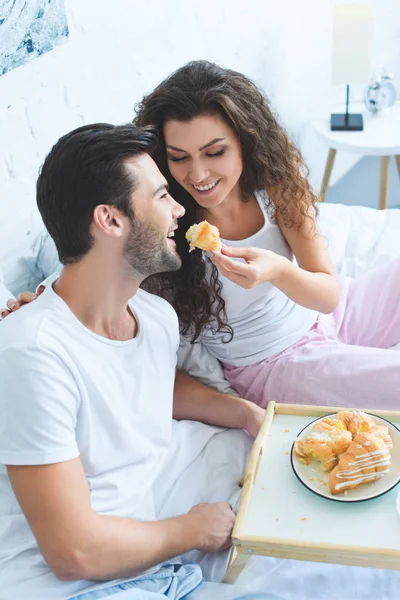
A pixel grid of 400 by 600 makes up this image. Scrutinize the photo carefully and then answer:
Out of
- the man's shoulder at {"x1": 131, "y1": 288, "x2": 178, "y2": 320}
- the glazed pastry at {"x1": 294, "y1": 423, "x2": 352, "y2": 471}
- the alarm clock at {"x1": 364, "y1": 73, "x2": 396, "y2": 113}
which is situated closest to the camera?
the glazed pastry at {"x1": 294, "y1": 423, "x2": 352, "y2": 471}

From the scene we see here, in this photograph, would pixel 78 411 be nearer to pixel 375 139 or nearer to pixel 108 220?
pixel 108 220

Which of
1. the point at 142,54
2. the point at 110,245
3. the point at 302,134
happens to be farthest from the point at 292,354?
the point at 302,134

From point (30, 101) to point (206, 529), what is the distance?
1.22 meters

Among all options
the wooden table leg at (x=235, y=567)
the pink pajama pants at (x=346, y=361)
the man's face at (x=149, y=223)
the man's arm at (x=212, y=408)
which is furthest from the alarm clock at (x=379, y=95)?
the wooden table leg at (x=235, y=567)

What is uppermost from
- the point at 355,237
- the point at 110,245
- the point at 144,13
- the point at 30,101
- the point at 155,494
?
the point at 144,13

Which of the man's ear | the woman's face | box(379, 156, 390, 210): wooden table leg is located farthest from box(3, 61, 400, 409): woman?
box(379, 156, 390, 210): wooden table leg

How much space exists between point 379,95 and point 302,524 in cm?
258

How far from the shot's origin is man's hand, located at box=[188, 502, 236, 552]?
132cm

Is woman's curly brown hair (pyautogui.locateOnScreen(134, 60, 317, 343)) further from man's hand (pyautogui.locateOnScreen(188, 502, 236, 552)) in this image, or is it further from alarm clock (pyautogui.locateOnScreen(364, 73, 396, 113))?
alarm clock (pyautogui.locateOnScreen(364, 73, 396, 113))

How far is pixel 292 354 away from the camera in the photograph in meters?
1.77

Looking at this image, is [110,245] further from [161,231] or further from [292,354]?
[292,354]

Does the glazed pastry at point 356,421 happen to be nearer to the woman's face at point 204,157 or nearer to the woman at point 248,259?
the woman at point 248,259

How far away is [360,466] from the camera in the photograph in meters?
1.19

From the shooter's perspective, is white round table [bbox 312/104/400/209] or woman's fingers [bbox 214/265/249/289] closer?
woman's fingers [bbox 214/265/249/289]
